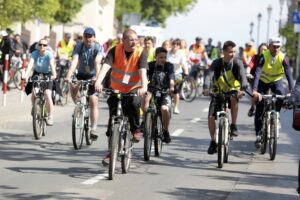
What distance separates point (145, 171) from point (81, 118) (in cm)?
260

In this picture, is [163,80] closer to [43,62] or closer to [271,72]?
[271,72]

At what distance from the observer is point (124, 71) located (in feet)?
39.0

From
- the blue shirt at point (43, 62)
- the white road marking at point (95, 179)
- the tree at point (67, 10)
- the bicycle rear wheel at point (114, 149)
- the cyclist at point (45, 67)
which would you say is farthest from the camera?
the tree at point (67, 10)

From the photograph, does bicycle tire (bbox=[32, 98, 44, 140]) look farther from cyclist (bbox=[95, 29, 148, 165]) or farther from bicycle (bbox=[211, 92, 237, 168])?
cyclist (bbox=[95, 29, 148, 165])

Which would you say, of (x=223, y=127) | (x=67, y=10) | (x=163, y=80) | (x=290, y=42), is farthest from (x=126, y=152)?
(x=67, y=10)

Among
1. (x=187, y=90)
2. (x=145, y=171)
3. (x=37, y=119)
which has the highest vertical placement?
(x=37, y=119)

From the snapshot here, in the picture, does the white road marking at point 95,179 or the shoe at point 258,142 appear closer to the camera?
the white road marking at point 95,179

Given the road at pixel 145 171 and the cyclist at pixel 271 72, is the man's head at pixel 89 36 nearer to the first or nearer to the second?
the road at pixel 145 171

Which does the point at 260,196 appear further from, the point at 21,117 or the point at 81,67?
the point at 21,117

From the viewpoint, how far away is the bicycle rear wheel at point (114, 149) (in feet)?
35.7

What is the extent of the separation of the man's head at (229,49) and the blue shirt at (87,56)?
236cm

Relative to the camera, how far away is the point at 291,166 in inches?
531

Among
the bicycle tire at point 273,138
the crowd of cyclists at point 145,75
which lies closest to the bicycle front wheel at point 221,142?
the crowd of cyclists at point 145,75

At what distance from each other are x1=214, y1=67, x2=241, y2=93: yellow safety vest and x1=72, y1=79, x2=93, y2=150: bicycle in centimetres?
211
